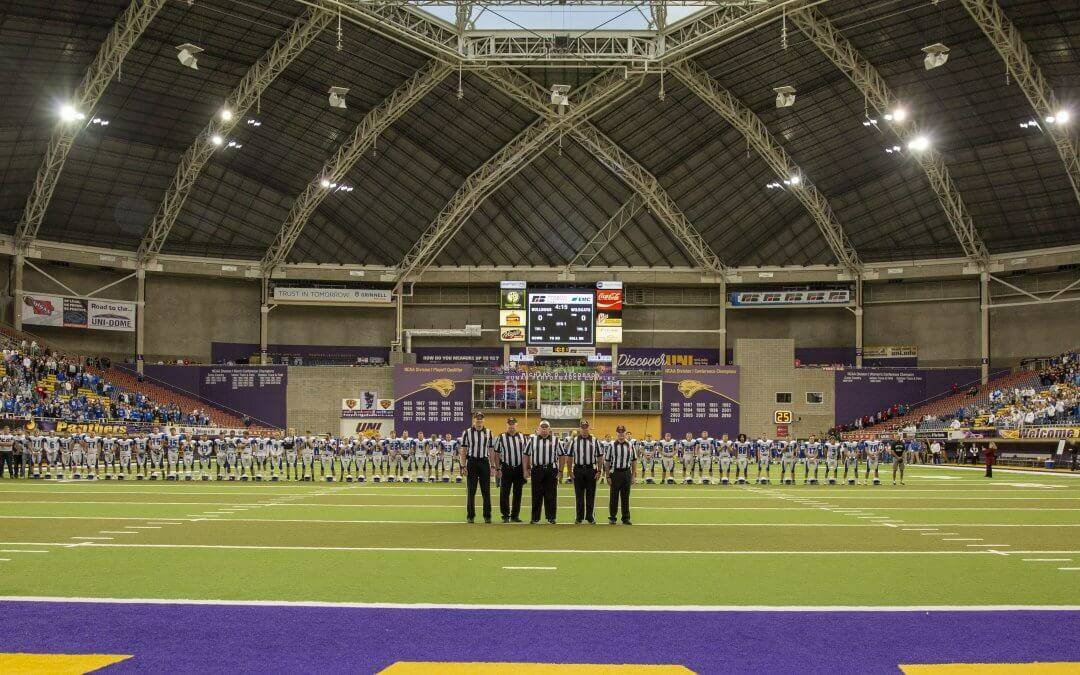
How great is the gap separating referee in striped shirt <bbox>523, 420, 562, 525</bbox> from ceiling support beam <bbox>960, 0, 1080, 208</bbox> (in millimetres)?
33613

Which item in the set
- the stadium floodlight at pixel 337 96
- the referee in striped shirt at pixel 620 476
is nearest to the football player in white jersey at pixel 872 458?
the referee in striped shirt at pixel 620 476

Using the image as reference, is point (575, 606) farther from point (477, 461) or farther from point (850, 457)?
point (850, 457)

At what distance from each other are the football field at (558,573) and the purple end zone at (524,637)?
Result: 0.12ft

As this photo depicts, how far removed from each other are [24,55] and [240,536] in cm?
3673

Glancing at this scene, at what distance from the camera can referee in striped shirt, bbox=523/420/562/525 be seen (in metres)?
16.0

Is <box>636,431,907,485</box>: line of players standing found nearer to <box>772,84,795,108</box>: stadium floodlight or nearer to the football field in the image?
the football field

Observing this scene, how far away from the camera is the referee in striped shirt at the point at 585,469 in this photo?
15992 millimetres

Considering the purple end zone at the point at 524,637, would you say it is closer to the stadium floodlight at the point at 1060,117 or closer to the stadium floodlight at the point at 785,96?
the stadium floodlight at the point at 785,96

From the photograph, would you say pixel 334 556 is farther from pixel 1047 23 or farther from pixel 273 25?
pixel 1047 23

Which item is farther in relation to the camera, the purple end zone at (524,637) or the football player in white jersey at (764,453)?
the football player in white jersey at (764,453)

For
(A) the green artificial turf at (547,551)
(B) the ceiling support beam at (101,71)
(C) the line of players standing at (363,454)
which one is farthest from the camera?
(B) the ceiling support beam at (101,71)

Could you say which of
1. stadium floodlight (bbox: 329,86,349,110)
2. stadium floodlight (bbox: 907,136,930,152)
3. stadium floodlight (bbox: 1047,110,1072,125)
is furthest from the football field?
stadium floodlight (bbox: 907,136,930,152)

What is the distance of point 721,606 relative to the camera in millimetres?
8656

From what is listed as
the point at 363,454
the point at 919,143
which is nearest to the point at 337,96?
the point at 363,454
